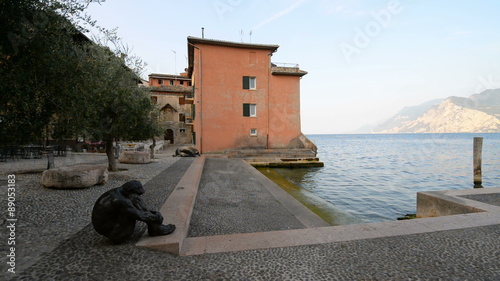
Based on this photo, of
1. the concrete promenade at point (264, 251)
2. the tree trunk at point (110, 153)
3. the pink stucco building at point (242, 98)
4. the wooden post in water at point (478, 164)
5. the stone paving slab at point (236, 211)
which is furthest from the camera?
the pink stucco building at point (242, 98)

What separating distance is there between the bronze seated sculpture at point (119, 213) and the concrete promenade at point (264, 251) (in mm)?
261

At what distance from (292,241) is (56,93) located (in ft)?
20.2

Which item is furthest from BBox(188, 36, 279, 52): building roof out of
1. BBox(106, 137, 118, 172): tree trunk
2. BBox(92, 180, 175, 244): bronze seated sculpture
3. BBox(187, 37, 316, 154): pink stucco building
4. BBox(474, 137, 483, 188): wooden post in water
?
BBox(92, 180, 175, 244): bronze seated sculpture

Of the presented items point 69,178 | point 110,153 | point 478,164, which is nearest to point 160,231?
point 69,178

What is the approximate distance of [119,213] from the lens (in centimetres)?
365

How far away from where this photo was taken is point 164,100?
4203 cm

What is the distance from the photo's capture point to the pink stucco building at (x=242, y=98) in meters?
24.9

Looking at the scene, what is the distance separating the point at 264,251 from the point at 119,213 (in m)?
2.39

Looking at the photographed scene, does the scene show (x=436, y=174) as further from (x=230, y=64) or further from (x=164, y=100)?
(x=164, y=100)

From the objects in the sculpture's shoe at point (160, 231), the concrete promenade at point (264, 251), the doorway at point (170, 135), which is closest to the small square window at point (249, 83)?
the concrete promenade at point (264, 251)

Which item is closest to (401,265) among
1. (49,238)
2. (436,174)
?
(49,238)

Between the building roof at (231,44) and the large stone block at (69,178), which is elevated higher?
the building roof at (231,44)

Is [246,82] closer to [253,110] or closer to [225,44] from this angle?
[253,110]

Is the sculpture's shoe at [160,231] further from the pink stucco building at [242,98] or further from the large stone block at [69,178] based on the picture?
the pink stucco building at [242,98]
